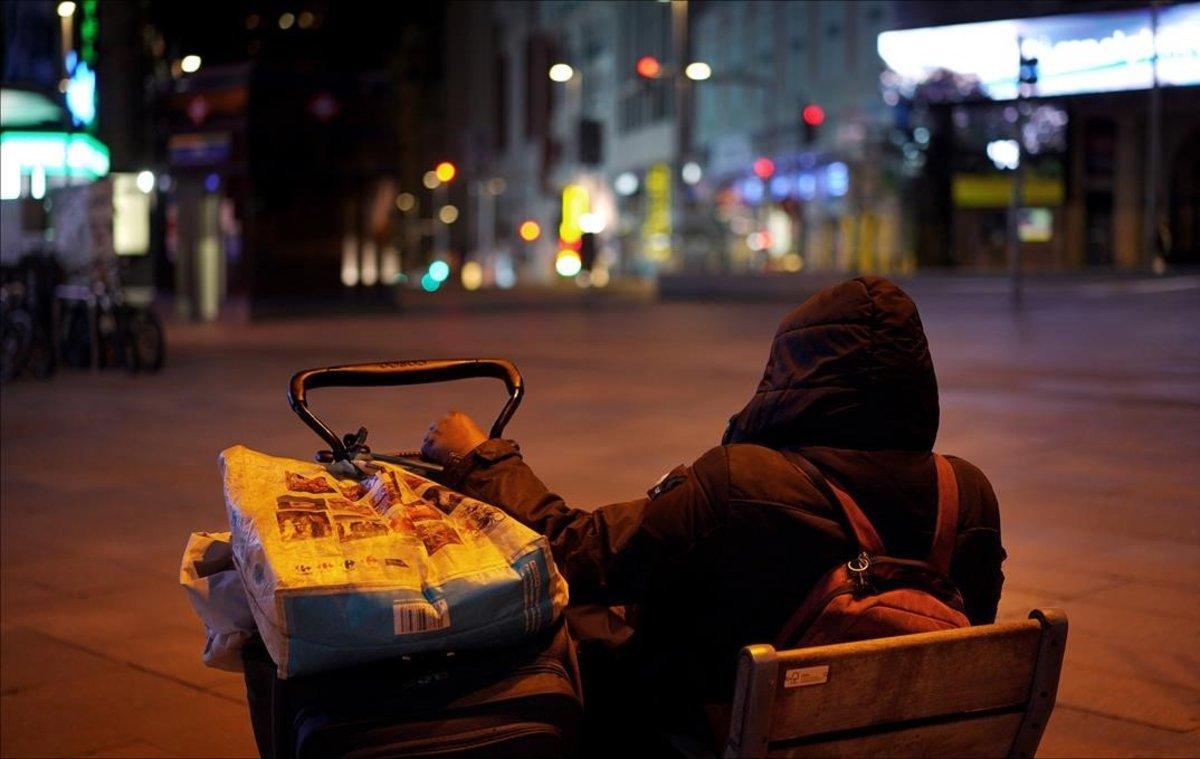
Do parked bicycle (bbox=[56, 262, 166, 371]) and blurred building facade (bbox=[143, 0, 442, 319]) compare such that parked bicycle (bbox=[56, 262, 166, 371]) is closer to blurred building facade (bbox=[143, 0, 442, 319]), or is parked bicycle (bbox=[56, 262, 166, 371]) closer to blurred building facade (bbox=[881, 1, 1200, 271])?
blurred building facade (bbox=[881, 1, 1200, 271])

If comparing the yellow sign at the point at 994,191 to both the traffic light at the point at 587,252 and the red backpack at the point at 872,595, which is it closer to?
the traffic light at the point at 587,252

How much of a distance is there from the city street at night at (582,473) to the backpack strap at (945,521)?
6.94 feet

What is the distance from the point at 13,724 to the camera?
508 centimetres

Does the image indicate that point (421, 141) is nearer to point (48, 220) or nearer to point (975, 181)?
point (975, 181)

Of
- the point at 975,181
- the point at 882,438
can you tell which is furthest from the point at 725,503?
the point at 975,181

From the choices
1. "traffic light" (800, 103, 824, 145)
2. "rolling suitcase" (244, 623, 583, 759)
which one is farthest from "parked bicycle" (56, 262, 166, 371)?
"traffic light" (800, 103, 824, 145)

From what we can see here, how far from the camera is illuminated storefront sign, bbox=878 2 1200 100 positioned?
5.65m

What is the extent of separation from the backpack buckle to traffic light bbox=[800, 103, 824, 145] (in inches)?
1404

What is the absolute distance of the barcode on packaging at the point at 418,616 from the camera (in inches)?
84.7

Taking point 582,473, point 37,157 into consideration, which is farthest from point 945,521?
point 37,157

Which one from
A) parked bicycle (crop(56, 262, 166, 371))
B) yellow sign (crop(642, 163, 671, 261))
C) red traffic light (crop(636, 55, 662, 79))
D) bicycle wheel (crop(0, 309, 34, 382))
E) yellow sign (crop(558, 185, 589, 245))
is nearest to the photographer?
bicycle wheel (crop(0, 309, 34, 382))

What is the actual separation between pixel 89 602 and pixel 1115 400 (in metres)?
7.88

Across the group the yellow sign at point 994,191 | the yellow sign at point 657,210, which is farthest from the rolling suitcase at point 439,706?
the yellow sign at point 657,210

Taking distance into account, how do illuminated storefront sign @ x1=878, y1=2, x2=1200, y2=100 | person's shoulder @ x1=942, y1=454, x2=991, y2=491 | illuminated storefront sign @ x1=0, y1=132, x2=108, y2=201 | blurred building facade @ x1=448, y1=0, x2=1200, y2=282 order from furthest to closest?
blurred building facade @ x1=448, y1=0, x2=1200, y2=282 < illuminated storefront sign @ x1=0, y1=132, x2=108, y2=201 < illuminated storefront sign @ x1=878, y1=2, x2=1200, y2=100 < person's shoulder @ x1=942, y1=454, x2=991, y2=491
